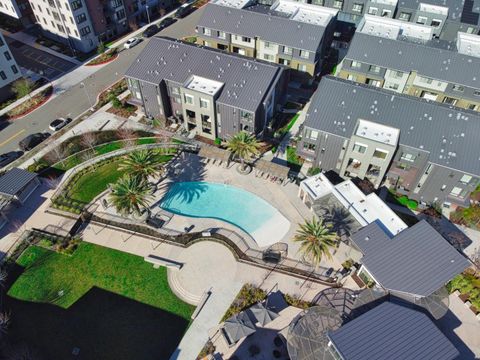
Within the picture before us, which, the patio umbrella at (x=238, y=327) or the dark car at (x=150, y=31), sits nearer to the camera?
the patio umbrella at (x=238, y=327)

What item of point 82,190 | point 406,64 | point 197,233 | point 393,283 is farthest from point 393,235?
point 82,190

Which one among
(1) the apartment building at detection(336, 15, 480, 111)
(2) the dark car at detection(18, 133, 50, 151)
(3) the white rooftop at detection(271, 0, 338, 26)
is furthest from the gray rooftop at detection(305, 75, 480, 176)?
(2) the dark car at detection(18, 133, 50, 151)

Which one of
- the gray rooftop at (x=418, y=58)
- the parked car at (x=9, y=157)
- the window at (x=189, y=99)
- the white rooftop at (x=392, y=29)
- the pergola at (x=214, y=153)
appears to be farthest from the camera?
the white rooftop at (x=392, y=29)

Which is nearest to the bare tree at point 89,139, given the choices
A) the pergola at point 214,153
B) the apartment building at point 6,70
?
the pergola at point 214,153

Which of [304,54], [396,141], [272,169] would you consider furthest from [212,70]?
[396,141]

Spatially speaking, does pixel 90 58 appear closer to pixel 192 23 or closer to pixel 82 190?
pixel 192 23

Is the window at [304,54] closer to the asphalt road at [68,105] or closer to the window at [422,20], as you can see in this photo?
the window at [422,20]
